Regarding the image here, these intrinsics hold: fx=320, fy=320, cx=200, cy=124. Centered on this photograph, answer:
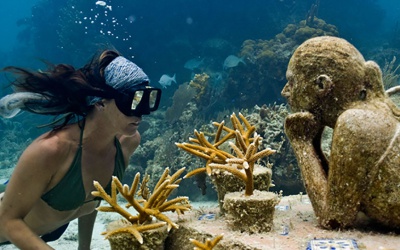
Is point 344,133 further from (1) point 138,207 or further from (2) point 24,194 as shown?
(2) point 24,194

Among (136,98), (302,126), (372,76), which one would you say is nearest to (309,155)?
(302,126)

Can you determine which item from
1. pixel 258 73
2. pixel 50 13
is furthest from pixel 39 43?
pixel 258 73

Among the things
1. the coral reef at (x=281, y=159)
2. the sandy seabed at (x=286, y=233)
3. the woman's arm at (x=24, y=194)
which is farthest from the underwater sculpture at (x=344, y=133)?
the coral reef at (x=281, y=159)

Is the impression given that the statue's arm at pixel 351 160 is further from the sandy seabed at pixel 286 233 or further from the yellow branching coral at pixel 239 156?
the yellow branching coral at pixel 239 156

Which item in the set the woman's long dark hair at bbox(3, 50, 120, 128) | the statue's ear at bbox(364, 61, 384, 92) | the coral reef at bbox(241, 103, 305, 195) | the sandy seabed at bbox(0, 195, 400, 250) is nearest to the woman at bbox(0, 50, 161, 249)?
the woman's long dark hair at bbox(3, 50, 120, 128)

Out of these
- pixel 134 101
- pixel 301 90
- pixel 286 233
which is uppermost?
pixel 301 90

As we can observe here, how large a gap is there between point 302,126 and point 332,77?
41 cm

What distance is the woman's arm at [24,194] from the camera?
239 cm

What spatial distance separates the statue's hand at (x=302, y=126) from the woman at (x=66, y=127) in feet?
3.78

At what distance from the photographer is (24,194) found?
7.99 feet

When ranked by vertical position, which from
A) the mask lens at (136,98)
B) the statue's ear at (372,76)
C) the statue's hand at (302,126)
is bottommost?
the statue's hand at (302,126)

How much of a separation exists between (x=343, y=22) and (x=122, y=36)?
18.1 metres

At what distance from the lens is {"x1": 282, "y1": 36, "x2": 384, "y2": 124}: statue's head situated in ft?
7.50

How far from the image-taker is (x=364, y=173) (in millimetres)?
2076
